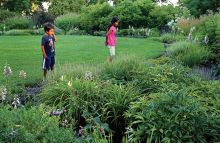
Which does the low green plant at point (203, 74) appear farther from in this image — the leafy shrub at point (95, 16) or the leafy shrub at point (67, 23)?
the leafy shrub at point (67, 23)

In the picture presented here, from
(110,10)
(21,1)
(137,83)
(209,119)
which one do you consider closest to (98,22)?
(110,10)

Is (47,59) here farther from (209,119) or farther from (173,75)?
(209,119)

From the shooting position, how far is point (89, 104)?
3355 mm

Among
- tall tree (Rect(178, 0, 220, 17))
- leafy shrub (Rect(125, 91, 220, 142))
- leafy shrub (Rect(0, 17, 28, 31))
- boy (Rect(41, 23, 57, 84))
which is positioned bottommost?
leafy shrub (Rect(125, 91, 220, 142))

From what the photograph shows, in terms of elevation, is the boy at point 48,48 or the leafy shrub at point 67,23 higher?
the leafy shrub at point 67,23

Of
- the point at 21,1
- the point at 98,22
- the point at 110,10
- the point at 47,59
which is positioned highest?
the point at 21,1

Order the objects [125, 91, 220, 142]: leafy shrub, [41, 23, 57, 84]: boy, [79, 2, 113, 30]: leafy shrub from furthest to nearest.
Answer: [79, 2, 113, 30]: leafy shrub, [41, 23, 57, 84]: boy, [125, 91, 220, 142]: leafy shrub

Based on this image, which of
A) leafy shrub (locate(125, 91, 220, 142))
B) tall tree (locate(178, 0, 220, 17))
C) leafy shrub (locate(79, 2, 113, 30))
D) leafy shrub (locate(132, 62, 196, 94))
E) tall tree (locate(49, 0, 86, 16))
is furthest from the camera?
tall tree (locate(49, 0, 86, 16))

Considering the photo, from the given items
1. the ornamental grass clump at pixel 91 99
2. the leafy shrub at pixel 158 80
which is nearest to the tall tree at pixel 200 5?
the leafy shrub at pixel 158 80

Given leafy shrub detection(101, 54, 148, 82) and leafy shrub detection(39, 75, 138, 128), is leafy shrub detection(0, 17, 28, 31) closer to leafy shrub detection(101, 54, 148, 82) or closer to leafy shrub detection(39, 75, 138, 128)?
leafy shrub detection(101, 54, 148, 82)

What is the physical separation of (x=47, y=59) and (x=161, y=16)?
1585cm

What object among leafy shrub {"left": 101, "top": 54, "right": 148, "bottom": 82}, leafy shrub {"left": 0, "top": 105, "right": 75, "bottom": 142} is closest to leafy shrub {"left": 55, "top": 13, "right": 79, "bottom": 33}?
leafy shrub {"left": 101, "top": 54, "right": 148, "bottom": 82}

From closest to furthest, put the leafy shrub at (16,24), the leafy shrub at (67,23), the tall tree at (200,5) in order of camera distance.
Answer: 1. the leafy shrub at (16,24)
2. the leafy shrub at (67,23)
3. the tall tree at (200,5)

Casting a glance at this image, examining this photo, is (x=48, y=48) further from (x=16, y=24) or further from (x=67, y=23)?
(x=16, y=24)
